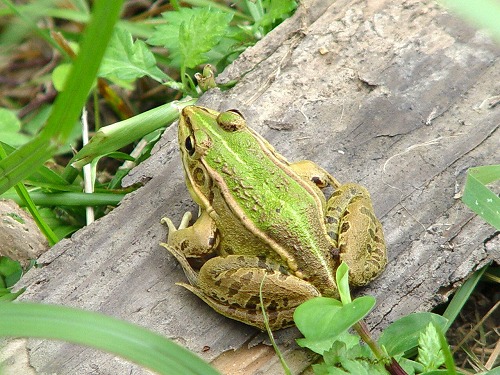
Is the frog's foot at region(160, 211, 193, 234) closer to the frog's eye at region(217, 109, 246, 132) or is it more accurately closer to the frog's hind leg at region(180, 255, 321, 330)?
the frog's hind leg at region(180, 255, 321, 330)

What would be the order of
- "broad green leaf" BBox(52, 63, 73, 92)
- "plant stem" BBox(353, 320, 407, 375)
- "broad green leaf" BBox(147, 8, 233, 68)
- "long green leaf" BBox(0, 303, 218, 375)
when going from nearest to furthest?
"long green leaf" BBox(0, 303, 218, 375) → "plant stem" BBox(353, 320, 407, 375) → "broad green leaf" BBox(147, 8, 233, 68) → "broad green leaf" BBox(52, 63, 73, 92)

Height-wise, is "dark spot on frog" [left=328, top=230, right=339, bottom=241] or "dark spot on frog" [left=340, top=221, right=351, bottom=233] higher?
"dark spot on frog" [left=340, top=221, right=351, bottom=233]

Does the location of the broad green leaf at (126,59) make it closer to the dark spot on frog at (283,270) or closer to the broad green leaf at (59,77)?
the broad green leaf at (59,77)

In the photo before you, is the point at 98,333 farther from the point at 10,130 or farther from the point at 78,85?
the point at 10,130

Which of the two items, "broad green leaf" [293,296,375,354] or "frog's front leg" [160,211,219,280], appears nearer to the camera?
"broad green leaf" [293,296,375,354]

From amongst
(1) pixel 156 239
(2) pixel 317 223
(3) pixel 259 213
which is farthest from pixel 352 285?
(1) pixel 156 239

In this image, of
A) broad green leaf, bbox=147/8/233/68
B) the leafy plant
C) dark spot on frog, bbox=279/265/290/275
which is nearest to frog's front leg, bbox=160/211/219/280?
dark spot on frog, bbox=279/265/290/275

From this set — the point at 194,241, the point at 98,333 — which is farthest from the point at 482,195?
the point at 98,333
